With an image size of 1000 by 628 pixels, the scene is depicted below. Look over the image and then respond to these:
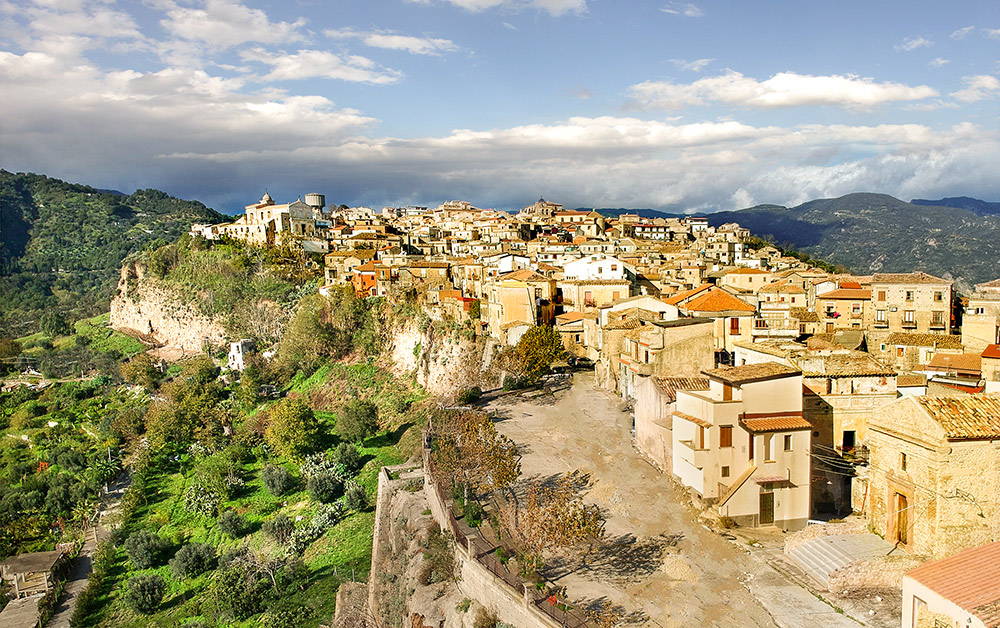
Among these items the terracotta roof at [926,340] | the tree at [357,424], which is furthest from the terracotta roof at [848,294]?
the tree at [357,424]

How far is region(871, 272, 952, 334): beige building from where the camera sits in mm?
35406

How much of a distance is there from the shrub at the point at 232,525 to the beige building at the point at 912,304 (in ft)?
118

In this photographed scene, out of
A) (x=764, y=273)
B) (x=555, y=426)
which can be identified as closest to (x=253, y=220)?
A: (x=764, y=273)

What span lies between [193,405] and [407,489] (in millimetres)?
28471

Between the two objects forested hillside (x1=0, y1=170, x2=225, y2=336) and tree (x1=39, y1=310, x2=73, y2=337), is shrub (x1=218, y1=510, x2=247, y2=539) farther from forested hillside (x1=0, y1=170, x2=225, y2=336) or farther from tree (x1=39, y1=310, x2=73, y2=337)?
forested hillside (x1=0, y1=170, x2=225, y2=336)

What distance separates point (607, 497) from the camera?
701 inches

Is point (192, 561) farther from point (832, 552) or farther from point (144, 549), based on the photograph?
point (832, 552)

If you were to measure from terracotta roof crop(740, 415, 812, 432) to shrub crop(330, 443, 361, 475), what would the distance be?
21.4m

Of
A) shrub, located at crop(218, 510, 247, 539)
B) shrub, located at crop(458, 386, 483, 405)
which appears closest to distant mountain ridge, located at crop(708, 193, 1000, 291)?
shrub, located at crop(458, 386, 483, 405)

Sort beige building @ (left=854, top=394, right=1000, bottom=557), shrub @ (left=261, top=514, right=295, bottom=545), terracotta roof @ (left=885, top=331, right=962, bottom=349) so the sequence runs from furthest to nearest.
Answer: terracotta roof @ (left=885, top=331, right=962, bottom=349) < shrub @ (left=261, top=514, right=295, bottom=545) < beige building @ (left=854, top=394, right=1000, bottom=557)

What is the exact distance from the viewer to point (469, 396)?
2920 cm

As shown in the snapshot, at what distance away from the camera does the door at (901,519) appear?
549 inches

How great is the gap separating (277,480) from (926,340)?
34.2 meters

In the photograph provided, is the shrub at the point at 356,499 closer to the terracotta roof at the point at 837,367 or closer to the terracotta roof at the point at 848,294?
the terracotta roof at the point at 837,367
